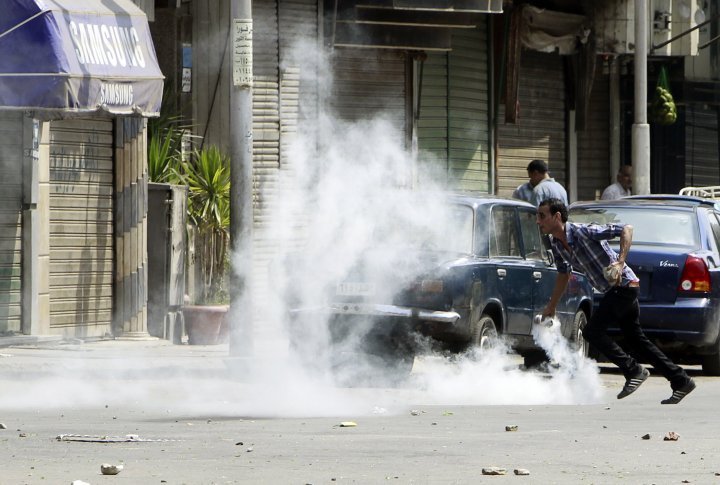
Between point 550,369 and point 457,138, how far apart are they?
8141 mm

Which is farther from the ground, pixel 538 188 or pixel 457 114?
pixel 457 114

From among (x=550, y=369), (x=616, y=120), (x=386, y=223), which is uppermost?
(x=616, y=120)

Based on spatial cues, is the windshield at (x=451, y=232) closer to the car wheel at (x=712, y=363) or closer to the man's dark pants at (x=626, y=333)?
the man's dark pants at (x=626, y=333)

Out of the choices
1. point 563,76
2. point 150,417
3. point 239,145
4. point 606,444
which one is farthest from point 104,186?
point 563,76

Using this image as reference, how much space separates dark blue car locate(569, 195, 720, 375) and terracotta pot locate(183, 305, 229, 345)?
3.90 meters

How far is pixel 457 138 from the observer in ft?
73.8

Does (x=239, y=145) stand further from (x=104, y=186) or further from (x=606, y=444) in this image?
(x=606, y=444)

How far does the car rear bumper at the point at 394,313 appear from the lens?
1270cm

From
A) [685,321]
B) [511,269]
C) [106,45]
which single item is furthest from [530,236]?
[106,45]

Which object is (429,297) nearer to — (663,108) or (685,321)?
(685,321)

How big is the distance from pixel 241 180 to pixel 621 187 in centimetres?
772

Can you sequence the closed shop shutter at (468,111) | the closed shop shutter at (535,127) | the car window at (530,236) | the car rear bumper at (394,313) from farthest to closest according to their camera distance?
the closed shop shutter at (535,127) < the closed shop shutter at (468,111) < the car window at (530,236) < the car rear bumper at (394,313)

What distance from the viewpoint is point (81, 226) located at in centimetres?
1636

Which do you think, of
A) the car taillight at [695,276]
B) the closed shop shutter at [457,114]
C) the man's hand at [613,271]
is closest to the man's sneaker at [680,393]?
the man's hand at [613,271]
